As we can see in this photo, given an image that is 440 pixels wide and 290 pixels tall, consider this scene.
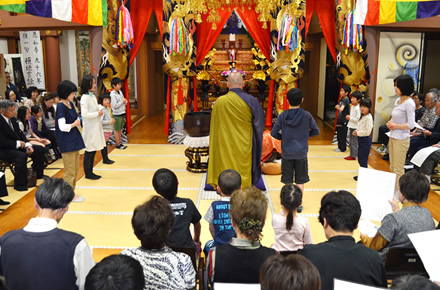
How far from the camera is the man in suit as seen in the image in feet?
16.4

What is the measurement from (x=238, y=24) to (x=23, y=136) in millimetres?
6998

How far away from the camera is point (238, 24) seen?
1100 centimetres

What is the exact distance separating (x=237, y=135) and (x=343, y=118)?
3.01m

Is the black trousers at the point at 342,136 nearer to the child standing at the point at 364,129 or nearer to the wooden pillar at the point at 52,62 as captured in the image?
the child standing at the point at 364,129

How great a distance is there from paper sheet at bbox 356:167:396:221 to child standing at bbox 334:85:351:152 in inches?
161

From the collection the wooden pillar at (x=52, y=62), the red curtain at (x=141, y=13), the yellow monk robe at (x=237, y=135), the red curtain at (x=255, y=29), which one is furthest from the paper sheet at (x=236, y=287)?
the wooden pillar at (x=52, y=62)

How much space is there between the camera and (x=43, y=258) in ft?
5.84

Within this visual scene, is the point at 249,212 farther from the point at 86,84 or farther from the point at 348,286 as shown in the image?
the point at 86,84

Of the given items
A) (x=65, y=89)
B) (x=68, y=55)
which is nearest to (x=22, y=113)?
(x=65, y=89)

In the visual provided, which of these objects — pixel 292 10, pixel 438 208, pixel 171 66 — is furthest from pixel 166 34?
pixel 438 208

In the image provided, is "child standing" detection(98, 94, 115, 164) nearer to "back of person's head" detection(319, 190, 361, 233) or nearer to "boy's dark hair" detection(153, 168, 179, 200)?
"boy's dark hair" detection(153, 168, 179, 200)

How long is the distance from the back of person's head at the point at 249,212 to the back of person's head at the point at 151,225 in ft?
1.20

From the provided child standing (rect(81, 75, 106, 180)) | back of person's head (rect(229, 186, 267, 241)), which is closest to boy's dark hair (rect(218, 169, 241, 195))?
back of person's head (rect(229, 186, 267, 241))

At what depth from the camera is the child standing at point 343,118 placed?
6.91 meters
